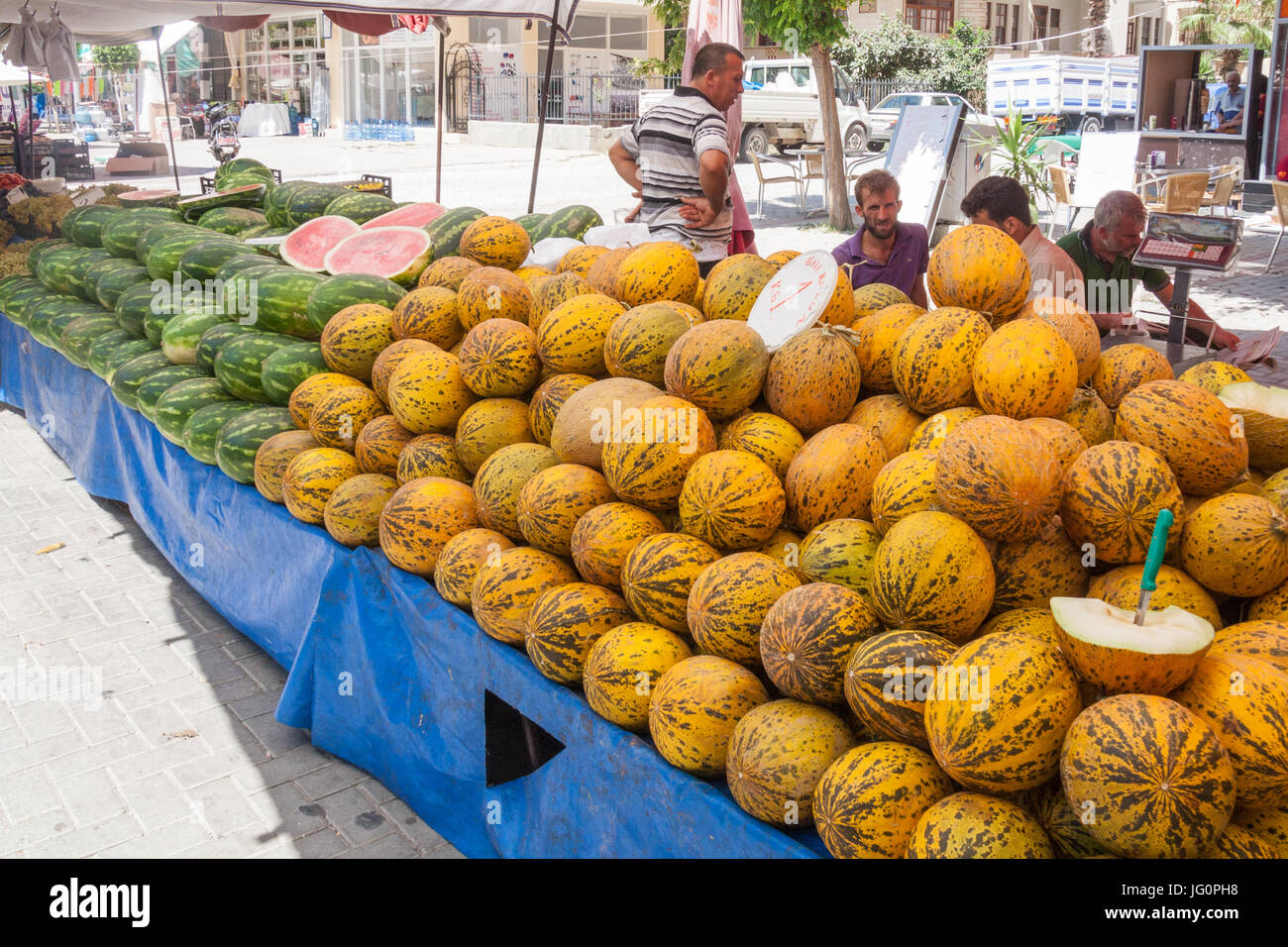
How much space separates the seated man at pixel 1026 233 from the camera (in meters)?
4.80

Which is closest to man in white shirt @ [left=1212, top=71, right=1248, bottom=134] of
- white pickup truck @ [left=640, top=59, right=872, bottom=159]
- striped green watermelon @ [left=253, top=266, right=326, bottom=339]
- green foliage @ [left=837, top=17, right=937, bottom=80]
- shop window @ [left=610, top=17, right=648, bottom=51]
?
white pickup truck @ [left=640, top=59, right=872, bottom=159]

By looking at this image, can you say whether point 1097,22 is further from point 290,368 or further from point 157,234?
point 290,368

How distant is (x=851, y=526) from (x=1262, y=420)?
3.23 ft

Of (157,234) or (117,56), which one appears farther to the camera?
(117,56)

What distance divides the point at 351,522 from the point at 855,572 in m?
1.89

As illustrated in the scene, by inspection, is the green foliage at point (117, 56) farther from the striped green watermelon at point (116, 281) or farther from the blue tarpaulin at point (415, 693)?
the blue tarpaulin at point (415, 693)

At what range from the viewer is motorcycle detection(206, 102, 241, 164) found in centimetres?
2447

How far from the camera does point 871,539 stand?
225 cm

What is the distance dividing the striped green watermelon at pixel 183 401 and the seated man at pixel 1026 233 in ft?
12.1

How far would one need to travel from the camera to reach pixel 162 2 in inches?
327

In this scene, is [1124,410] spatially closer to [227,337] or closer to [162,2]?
[227,337]

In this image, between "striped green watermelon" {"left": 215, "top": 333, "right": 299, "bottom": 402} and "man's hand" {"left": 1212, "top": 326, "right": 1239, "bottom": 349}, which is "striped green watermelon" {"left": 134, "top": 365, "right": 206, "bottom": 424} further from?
"man's hand" {"left": 1212, "top": 326, "right": 1239, "bottom": 349}

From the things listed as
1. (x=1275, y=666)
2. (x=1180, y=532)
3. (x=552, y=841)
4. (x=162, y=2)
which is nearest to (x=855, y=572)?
(x=1180, y=532)

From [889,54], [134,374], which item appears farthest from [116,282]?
[889,54]
